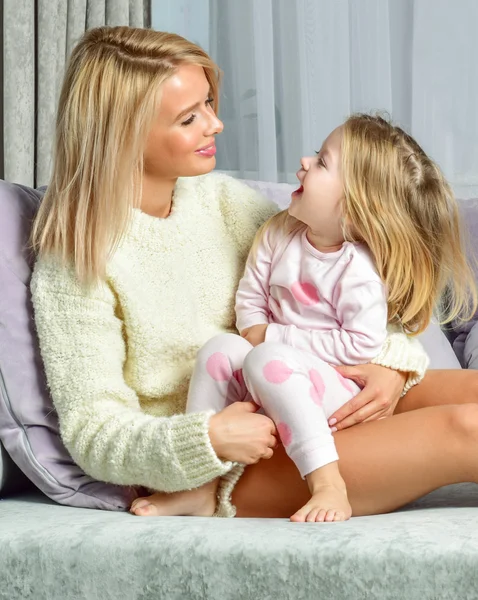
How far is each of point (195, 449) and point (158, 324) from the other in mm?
267

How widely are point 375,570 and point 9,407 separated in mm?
648

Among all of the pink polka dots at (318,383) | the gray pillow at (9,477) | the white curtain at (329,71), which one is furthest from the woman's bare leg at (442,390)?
the white curtain at (329,71)

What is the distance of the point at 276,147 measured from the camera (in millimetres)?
3094

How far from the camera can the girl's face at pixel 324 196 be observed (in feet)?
4.88

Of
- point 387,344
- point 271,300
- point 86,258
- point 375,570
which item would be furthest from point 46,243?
point 375,570

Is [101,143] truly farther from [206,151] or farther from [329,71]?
[329,71]

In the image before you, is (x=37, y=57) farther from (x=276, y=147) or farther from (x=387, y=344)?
(x=387, y=344)

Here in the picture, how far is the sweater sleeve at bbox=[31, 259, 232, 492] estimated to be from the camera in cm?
126

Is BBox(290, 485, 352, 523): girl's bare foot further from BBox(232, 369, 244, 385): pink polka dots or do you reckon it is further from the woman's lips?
the woman's lips

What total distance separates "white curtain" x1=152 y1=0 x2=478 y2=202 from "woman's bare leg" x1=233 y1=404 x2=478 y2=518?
1713mm

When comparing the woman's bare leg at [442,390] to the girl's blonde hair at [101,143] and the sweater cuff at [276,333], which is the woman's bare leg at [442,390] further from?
the girl's blonde hair at [101,143]

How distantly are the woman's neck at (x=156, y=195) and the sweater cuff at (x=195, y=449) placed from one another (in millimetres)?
442

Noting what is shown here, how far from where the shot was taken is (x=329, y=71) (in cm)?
295

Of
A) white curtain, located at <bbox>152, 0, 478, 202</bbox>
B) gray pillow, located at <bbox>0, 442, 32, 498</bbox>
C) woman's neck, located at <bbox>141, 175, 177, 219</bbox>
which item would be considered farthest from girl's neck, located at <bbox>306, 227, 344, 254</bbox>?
white curtain, located at <bbox>152, 0, 478, 202</bbox>
